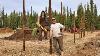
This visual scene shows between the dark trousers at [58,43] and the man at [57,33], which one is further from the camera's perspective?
the dark trousers at [58,43]

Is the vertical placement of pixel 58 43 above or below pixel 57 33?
below

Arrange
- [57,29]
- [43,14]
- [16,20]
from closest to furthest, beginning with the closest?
1. [57,29]
2. [43,14]
3. [16,20]

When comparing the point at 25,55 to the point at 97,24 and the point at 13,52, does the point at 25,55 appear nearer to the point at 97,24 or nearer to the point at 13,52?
the point at 13,52

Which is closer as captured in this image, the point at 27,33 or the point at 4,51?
the point at 4,51

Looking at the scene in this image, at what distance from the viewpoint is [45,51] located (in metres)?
16.5

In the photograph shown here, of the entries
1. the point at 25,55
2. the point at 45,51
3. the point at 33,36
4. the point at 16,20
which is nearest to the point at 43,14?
the point at 33,36

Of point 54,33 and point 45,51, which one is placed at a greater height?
point 54,33

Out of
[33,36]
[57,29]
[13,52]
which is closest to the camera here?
[57,29]

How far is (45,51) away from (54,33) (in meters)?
2.57

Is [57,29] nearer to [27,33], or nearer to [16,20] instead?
[27,33]

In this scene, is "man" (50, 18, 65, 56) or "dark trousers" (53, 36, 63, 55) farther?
"dark trousers" (53, 36, 63, 55)

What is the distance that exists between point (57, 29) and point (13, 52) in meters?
2.86

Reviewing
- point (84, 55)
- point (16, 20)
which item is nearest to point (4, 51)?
point (84, 55)

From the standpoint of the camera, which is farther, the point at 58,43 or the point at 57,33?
the point at 58,43
